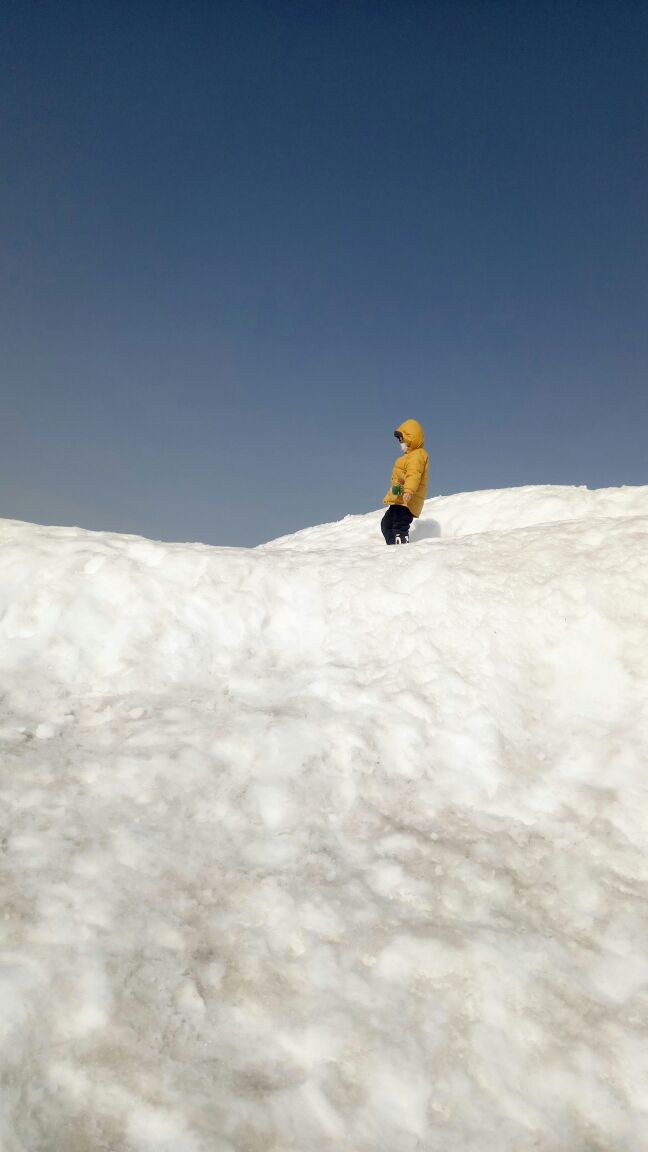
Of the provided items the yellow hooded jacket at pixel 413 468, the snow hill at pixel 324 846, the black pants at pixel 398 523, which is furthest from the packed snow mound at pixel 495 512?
the snow hill at pixel 324 846

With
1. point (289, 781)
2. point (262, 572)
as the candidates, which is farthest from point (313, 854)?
point (262, 572)

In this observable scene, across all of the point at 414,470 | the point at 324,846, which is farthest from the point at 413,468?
the point at 324,846

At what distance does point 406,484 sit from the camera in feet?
40.9

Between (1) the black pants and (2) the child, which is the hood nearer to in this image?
(2) the child

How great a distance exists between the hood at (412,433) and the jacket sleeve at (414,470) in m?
0.22

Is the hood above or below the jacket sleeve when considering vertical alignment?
above

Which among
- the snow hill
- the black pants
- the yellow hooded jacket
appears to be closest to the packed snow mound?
the black pants

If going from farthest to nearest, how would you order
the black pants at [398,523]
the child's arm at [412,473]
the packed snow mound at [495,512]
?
the black pants at [398,523]
the child's arm at [412,473]
the packed snow mound at [495,512]

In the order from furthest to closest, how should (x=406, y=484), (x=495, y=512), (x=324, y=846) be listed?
(x=495, y=512) → (x=406, y=484) → (x=324, y=846)

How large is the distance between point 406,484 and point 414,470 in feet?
1.12

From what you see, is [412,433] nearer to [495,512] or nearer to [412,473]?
[412,473]

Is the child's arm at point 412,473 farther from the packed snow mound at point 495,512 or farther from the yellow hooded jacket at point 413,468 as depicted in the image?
the packed snow mound at point 495,512

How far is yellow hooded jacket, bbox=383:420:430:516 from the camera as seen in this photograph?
12.5 metres

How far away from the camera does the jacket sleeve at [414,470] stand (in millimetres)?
12453
